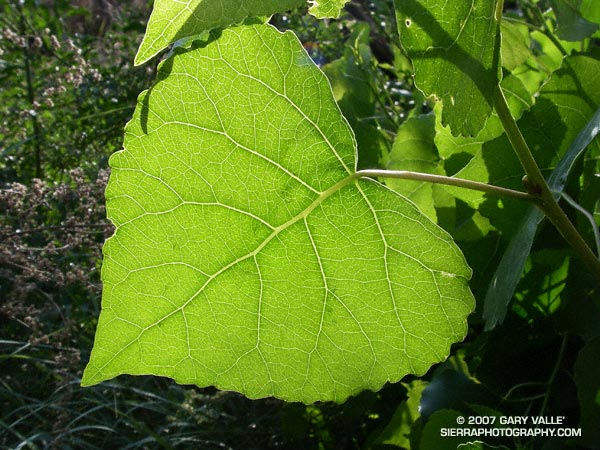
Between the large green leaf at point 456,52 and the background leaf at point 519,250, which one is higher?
the large green leaf at point 456,52

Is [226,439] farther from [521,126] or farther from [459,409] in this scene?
[521,126]

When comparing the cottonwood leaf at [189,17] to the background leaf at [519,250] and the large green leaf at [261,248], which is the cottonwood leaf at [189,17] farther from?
the background leaf at [519,250]

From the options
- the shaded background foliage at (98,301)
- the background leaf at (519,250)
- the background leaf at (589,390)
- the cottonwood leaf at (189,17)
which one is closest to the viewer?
the cottonwood leaf at (189,17)

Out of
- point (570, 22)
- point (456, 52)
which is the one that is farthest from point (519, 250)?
point (570, 22)

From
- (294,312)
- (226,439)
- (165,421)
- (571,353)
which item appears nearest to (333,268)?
(294,312)

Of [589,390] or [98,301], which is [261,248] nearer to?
[589,390]

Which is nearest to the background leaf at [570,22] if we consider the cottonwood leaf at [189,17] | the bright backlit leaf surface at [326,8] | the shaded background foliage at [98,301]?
the shaded background foliage at [98,301]
